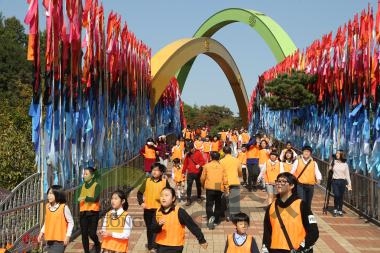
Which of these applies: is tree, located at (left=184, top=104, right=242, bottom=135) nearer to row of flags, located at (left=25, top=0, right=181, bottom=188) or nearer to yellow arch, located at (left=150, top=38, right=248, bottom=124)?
yellow arch, located at (left=150, top=38, right=248, bottom=124)

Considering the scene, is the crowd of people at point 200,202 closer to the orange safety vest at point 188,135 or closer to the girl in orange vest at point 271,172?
the girl in orange vest at point 271,172

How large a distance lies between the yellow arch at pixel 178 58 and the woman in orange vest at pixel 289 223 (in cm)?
1892

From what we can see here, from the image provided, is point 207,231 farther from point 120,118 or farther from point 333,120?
point 333,120

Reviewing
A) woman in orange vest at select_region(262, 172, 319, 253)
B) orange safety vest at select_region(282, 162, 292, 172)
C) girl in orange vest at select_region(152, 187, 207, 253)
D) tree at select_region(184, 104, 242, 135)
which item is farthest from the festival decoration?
tree at select_region(184, 104, 242, 135)

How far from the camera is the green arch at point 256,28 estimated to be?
49.5 metres

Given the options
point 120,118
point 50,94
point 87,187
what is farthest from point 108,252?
point 120,118

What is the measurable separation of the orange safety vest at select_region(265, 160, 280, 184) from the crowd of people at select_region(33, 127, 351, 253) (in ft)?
0.07

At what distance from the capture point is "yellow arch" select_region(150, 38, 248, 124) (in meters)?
25.2

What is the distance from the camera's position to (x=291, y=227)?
5215mm

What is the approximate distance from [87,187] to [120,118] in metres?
7.96

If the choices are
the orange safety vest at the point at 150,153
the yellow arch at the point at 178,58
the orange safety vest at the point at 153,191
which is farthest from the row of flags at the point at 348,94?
the yellow arch at the point at 178,58

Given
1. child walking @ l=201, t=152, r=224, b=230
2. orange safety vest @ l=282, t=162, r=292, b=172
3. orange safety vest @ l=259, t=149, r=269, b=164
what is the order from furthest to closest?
orange safety vest @ l=259, t=149, r=269, b=164 < orange safety vest @ l=282, t=162, r=292, b=172 < child walking @ l=201, t=152, r=224, b=230

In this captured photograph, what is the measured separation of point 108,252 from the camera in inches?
266

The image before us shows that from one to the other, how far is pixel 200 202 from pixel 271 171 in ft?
10.1
